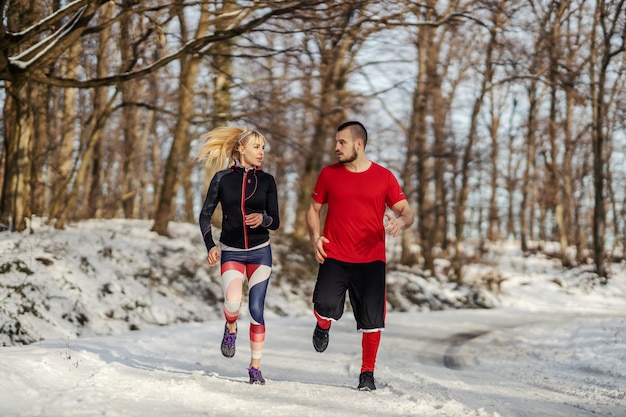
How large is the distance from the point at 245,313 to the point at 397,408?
31.0 feet

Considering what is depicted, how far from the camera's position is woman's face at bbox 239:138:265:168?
5.58 metres

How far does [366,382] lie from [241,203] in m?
1.85

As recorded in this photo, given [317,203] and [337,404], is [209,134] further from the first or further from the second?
[337,404]

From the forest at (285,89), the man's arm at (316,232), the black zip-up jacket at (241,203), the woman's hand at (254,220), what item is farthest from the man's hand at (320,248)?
the forest at (285,89)

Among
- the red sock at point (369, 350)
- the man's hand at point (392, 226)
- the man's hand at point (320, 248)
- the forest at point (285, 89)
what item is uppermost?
the forest at point (285, 89)

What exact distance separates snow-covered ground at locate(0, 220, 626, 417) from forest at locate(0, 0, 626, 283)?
1.84 m

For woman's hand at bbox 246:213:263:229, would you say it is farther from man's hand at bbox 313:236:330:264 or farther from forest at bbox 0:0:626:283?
forest at bbox 0:0:626:283

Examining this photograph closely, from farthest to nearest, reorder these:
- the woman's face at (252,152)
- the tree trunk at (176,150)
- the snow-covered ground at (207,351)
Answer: the tree trunk at (176,150) → the woman's face at (252,152) → the snow-covered ground at (207,351)

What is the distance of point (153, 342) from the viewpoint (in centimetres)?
815

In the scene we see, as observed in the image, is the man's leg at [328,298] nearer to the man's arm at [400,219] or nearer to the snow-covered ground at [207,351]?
the snow-covered ground at [207,351]

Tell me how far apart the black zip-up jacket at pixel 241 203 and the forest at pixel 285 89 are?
407 cm

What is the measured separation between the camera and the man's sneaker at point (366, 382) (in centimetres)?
536

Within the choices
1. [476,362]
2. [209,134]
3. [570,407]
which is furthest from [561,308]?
[209,134]

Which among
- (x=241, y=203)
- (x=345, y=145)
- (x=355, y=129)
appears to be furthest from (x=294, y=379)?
(x=355, y=129)
